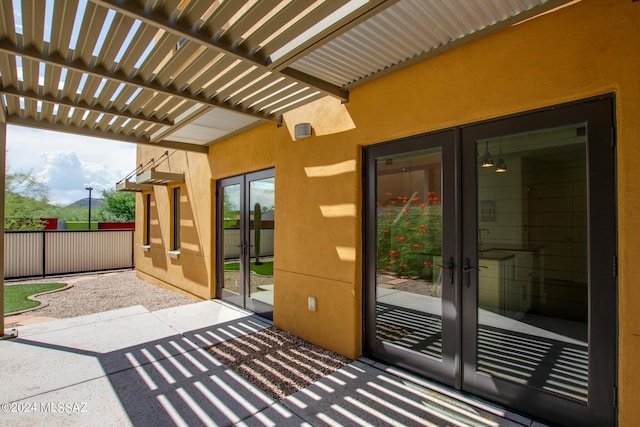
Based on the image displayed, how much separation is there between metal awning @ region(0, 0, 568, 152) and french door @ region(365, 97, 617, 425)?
815 millimetres

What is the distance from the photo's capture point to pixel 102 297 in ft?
22.7

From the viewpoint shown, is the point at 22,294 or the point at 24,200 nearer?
the point at 22,294

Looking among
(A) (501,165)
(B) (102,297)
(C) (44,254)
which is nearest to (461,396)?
(A) (501,165)

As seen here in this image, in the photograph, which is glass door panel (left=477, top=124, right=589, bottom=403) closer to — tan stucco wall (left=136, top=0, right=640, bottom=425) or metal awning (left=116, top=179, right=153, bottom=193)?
tan stucco wall (left=136, top=0, right=640, bottom=425)

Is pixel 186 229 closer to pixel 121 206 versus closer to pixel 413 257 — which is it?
pixel 413 257

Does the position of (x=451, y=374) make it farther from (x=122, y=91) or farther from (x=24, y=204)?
(x=24, y=204)

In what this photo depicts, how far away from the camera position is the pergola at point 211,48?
216cm

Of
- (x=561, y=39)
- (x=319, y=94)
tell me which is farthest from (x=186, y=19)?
(x=561, y=39)

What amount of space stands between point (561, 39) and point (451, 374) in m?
2.75

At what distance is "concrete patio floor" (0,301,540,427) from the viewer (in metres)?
2.42

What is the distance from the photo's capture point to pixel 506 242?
2643 mm

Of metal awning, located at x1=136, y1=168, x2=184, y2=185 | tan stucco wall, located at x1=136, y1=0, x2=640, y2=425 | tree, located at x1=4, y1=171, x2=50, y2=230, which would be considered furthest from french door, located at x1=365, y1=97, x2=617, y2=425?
tree, located at x1=4, y1=171, x2=50, y2=230

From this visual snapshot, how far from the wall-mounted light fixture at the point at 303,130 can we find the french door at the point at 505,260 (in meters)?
0.90

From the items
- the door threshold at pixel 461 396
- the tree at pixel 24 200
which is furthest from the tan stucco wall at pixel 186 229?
the tree at pixel 24 200
